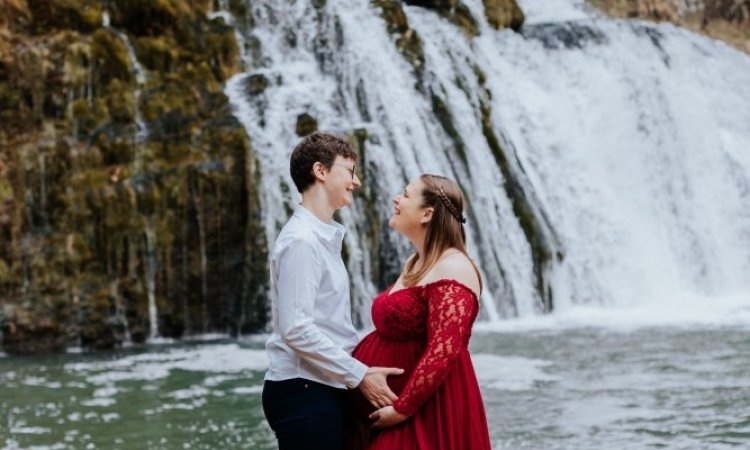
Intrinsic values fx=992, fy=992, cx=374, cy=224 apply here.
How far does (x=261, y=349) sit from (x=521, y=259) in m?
6.26

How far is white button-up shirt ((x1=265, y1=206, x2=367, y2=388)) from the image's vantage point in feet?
11.3

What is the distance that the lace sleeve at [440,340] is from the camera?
11.4ft

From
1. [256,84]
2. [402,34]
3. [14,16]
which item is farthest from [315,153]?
[402,34]

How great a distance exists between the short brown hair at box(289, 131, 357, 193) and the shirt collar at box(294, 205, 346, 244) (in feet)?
0.41

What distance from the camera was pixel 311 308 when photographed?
136 inches

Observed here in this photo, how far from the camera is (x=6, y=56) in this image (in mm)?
16578

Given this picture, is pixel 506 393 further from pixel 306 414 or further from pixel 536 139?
pixel 536 139

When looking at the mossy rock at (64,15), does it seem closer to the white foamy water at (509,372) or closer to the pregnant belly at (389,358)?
the white foamy water at (509,372)

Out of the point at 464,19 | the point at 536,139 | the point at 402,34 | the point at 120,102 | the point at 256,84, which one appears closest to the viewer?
the point at 120,102

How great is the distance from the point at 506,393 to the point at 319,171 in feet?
22.8

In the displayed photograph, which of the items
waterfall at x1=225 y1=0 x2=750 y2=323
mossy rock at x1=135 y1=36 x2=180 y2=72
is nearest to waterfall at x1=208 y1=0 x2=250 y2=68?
waterfall at x1=225 y1=0 x2=750 y2=323

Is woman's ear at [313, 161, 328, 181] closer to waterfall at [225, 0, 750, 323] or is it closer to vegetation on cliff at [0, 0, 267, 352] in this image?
vegetation on cliff at [0, 0, 267, 352]

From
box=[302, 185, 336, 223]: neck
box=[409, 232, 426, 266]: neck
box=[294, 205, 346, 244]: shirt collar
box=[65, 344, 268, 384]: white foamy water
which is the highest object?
box=[302, 185, 336, 223]: neck

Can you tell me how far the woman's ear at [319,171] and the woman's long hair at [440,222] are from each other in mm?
383
